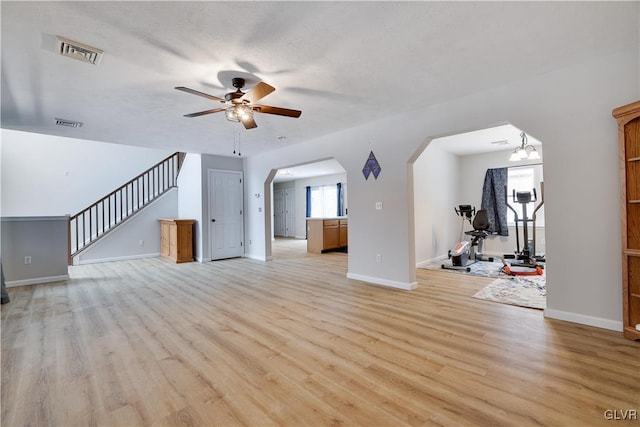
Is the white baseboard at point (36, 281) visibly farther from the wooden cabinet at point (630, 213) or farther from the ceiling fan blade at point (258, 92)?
the wooden cabinet at point (630, 213)

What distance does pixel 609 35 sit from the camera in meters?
2.20

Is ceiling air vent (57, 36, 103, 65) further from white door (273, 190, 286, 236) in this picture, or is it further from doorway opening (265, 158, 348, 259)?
white door (273, 190, 286, 236)

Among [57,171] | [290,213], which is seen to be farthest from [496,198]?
[57,171]

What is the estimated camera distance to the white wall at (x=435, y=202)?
5574 millimetres

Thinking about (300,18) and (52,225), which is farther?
(52,225)

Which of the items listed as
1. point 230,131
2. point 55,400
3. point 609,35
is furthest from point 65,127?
point 609,35

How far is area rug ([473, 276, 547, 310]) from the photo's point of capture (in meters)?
3.27

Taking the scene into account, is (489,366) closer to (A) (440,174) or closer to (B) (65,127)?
(A) (440,174)

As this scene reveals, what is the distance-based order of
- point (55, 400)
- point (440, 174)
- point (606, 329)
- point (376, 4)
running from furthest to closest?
point (440, 174)
point (606, 329)
point (376, 4)
point (55, 400)

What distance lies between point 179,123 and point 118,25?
2286mm

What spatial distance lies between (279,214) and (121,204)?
6562mm

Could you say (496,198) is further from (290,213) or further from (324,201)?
(290,213)

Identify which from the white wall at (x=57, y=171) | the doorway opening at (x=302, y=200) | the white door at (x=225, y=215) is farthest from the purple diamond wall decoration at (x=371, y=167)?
the white wall at (x=57, y=171)

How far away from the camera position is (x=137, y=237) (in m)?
7.00
